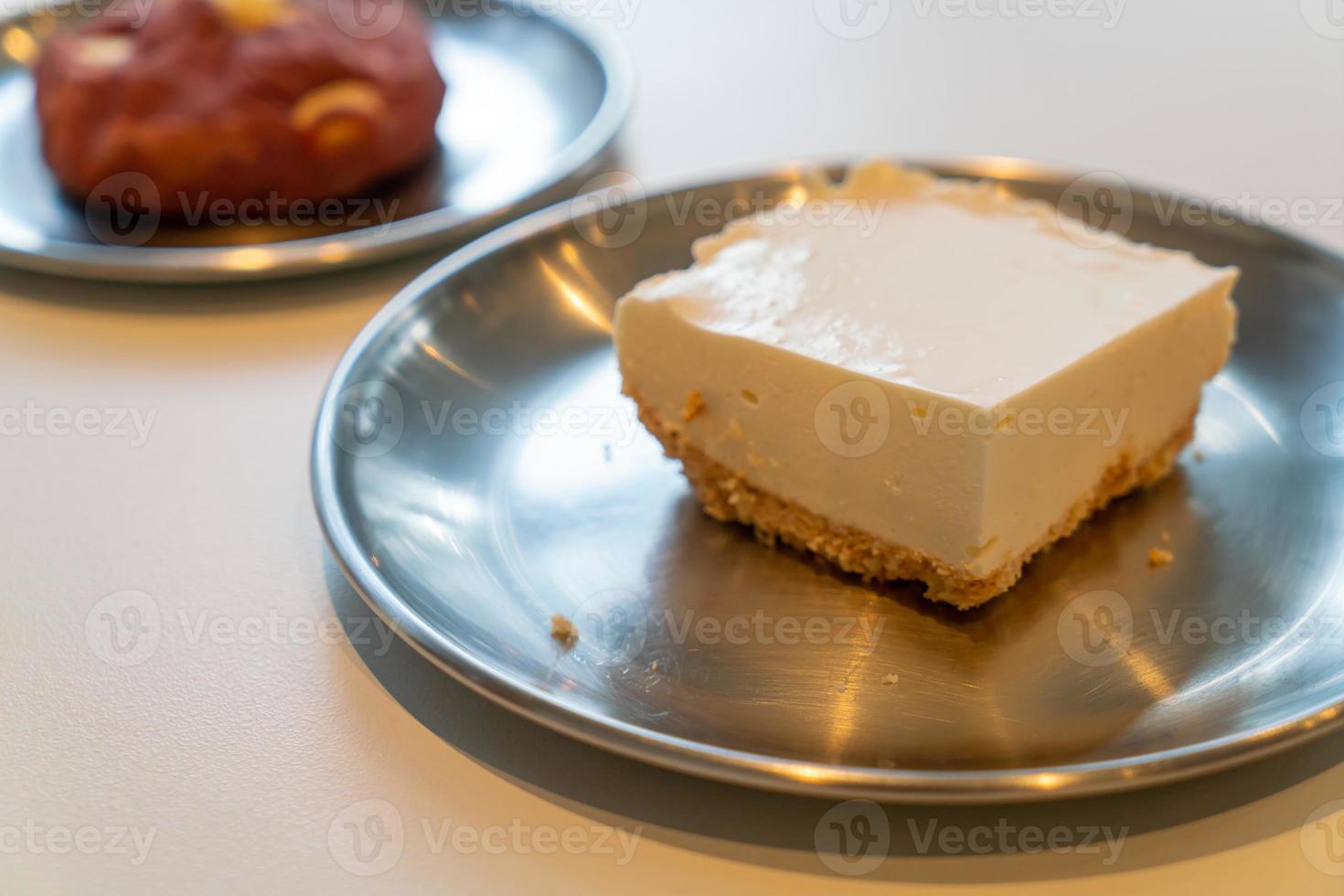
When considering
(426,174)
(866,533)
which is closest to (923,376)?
(866,533)

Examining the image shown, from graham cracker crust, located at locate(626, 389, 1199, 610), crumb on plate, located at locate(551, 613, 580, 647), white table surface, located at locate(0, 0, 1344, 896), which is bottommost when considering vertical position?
white table surface, located at locate(0, 0, 1344, 896)

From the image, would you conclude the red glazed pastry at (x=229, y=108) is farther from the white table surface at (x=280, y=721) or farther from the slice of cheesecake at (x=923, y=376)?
→ the slice of cheesecake at (x=923, y=376)

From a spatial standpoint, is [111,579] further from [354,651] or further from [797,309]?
[797,309]

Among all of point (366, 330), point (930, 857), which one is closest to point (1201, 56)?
point (366, 330)

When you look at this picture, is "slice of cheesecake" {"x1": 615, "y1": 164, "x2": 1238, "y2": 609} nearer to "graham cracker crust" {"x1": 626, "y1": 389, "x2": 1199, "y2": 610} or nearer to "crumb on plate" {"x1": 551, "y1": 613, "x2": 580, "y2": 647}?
"graham cracker crust" {"x1": 626, "y1": 389, "x2": 1199, "y2": 610}

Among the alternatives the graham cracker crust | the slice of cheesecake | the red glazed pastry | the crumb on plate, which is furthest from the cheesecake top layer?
the red glazed pastry

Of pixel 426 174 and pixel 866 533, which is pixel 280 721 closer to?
pixel 866 533
